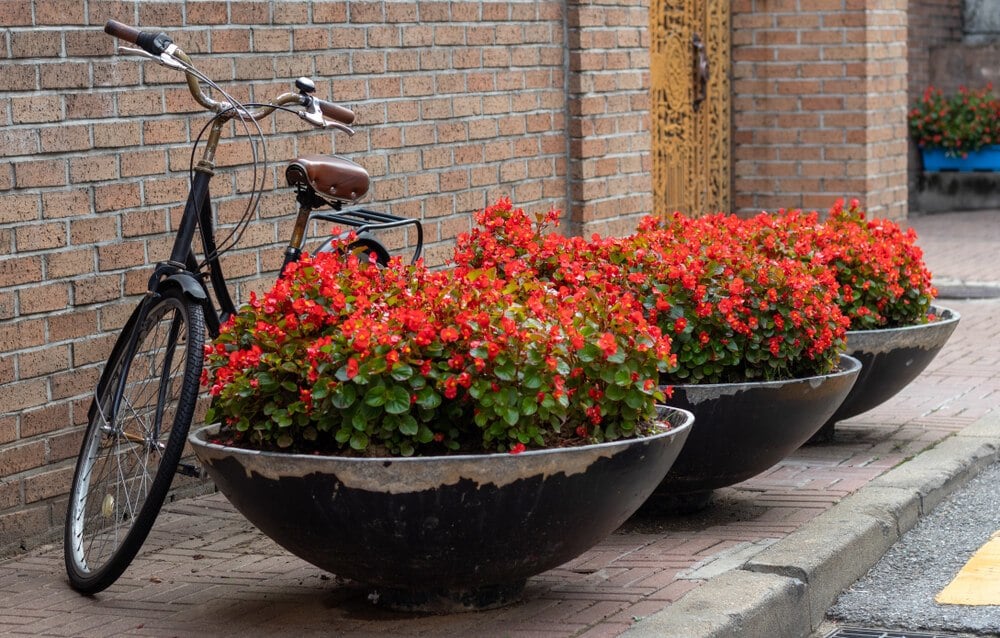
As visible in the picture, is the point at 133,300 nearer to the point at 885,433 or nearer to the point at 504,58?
the point at 504,58

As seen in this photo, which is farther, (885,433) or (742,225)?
(885,433)

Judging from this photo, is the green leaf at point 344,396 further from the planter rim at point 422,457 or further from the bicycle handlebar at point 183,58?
the bicycle handlebar at point 183,58

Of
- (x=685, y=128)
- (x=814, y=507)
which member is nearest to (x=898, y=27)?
(x=685, y=128)

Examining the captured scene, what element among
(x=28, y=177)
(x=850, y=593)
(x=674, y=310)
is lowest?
(x=850, y=593)

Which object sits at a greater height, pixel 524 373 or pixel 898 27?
pixel 898 27

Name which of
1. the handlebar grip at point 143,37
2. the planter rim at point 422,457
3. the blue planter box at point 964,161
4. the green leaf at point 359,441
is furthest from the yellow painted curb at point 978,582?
the blue planter box at point 964,161

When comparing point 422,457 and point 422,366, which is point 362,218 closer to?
point 422,366

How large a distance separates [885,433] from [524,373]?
3.18 m

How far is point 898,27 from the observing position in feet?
37.0

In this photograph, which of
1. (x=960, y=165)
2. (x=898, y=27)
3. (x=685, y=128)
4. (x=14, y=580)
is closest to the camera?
(x=14, y=580)

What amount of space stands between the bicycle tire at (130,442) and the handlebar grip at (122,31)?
765 mm

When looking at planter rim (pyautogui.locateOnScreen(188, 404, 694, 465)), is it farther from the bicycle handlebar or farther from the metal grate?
the bicycle handlebar

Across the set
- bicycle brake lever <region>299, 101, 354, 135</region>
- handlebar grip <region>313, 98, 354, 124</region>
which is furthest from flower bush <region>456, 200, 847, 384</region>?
bicycle brake lever <region>299, 101, 354, 135</region>

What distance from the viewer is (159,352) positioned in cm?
523
